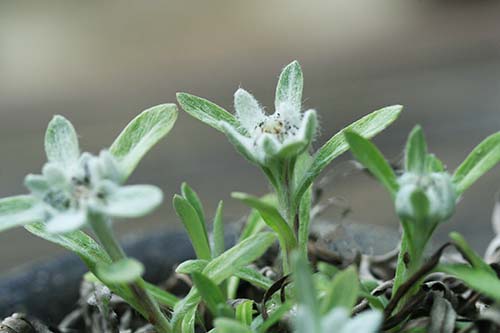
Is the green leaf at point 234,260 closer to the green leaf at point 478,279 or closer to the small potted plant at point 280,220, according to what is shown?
the small potted plant at point 280,220

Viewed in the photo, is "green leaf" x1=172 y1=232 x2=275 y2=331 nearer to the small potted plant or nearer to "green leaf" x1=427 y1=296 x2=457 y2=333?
the small potted plant

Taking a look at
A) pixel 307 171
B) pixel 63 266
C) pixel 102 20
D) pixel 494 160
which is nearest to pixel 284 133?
pixel 307 171

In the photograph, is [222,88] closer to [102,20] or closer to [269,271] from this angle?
[102,20]

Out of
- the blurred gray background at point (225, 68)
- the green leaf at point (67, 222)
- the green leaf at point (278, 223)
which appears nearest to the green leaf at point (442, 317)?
the green leaf at point (278, 223)

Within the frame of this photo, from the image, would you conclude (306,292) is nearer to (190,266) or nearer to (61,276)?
(190,266)

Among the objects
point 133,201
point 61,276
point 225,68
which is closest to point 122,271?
point 133,201
